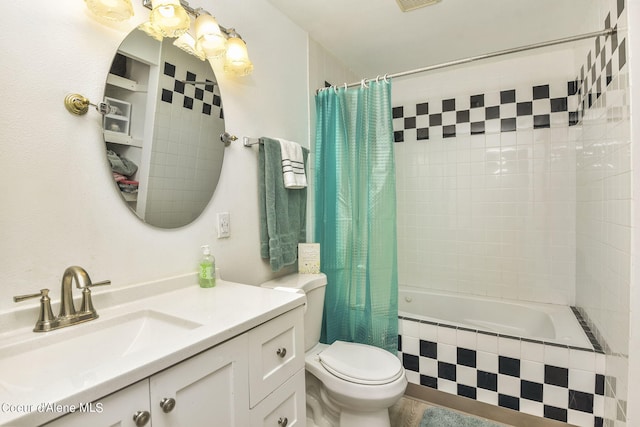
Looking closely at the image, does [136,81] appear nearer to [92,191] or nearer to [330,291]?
[92,191]

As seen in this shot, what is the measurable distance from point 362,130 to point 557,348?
4.94ft

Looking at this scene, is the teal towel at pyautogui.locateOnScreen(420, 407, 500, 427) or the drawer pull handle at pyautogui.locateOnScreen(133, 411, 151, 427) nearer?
the drawer pull handle at pyautogui.locateOnScreen(133, 411, 151, 427)

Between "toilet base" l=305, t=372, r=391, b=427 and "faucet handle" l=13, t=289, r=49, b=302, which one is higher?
"faucet handle" l=13, t=289, r=49, b=302

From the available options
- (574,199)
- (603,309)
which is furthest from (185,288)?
(574,199)

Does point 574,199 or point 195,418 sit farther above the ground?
point 574,199

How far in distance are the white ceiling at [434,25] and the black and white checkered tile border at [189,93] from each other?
2.48 ft

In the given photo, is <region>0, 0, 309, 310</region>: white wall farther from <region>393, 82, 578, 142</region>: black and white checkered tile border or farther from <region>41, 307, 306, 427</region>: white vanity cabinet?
<region>393, 82, 578, 142</region>: black and white checkered tile border

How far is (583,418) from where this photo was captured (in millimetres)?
1509

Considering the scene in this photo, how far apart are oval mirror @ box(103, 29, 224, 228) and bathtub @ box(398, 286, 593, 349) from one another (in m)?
1.43

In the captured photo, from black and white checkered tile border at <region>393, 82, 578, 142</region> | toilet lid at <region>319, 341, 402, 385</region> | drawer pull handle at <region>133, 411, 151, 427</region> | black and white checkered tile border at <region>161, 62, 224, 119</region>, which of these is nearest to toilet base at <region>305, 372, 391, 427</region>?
toilet lid at <region>319, 341, 402, 385</region>

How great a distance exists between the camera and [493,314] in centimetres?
238

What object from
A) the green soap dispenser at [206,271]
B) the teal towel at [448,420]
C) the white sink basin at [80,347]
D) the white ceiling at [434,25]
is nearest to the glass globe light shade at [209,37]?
the white ceiling at [434,25]

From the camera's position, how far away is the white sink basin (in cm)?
66

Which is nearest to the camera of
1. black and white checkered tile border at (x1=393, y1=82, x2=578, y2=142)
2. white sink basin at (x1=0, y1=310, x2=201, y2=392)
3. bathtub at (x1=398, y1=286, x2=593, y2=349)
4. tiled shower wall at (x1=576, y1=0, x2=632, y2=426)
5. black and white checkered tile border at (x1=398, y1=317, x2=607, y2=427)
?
white sink basin at (x1=0, y1=310, x2=201, y2=392)
